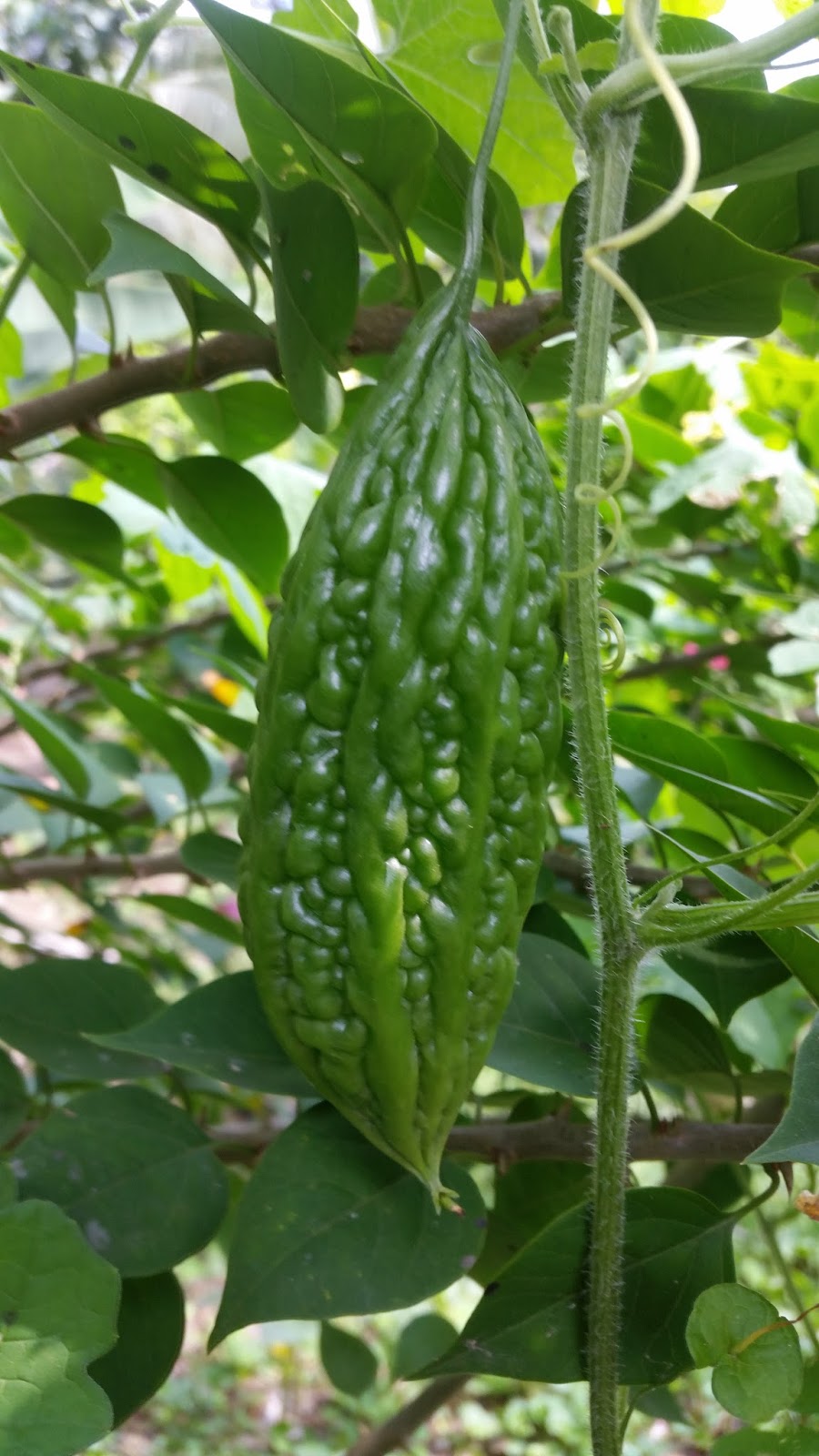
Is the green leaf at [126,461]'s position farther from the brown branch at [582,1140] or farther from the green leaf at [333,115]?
the brown branch at [582,1140]

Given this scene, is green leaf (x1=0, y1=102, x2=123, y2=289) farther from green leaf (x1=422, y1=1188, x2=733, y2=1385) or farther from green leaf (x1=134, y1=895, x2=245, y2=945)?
green leaf (x1=422, y1=1188, x2=733, y2=1385)

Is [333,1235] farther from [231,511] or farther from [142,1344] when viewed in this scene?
[231,511]

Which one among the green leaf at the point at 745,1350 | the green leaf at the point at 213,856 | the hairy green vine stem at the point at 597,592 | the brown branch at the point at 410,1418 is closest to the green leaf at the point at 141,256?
the hairy green vine stem at the point at 597,592

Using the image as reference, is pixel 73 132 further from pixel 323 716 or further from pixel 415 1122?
pixel 415 1122

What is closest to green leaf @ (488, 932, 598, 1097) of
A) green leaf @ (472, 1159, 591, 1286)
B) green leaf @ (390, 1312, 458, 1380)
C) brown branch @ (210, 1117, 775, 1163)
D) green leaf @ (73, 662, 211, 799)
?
brown branch @ (210, 1117, 775, 1163)

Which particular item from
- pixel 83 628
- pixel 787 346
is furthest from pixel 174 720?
pixel 787 346

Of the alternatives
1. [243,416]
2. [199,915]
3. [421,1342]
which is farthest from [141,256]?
[421,1342]
